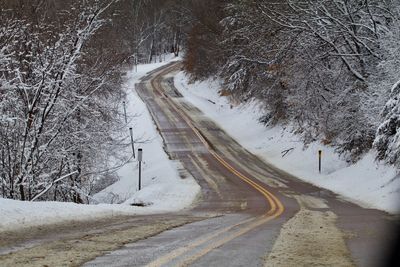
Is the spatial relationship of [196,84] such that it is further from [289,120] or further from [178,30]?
[178,30]

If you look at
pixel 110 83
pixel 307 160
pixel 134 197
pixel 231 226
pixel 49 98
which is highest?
pixel 110 83

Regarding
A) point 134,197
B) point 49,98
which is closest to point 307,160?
point 134,197

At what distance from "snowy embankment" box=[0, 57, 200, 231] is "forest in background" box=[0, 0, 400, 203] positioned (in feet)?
4.71

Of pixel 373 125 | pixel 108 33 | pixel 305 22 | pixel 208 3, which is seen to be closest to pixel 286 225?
pixel 373 125

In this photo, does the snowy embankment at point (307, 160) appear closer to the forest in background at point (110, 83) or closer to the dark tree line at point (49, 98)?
the forest in background at point (110, 83)

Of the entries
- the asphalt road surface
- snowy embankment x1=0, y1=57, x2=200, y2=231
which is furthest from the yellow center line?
snowy embankment x1=0, y1=57, x2=200, y2=231

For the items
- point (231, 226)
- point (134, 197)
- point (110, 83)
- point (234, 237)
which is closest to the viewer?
point (234, 237)

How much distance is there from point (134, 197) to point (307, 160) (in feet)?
42.0

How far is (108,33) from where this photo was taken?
76.7 feet

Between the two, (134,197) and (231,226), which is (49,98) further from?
(231,226)

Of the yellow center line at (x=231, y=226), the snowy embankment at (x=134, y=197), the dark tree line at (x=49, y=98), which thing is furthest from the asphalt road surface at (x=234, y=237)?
the dark tree line at (x=49, y=98)

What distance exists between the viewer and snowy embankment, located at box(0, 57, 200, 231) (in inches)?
363

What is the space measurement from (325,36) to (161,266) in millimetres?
19817

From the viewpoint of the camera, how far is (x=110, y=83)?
23.1 m
